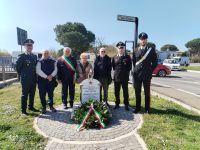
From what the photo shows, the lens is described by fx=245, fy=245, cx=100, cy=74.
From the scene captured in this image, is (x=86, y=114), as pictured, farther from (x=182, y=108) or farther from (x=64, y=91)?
(x=182, y=108)

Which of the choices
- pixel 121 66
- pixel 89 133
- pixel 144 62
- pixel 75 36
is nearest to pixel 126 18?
pixel 121 66

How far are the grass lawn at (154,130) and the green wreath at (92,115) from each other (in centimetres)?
104

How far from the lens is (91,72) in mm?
7602

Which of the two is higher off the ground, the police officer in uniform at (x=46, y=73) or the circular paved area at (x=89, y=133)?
the police officer in uniform at (x=46, y=73)

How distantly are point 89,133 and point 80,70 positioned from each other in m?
2.44

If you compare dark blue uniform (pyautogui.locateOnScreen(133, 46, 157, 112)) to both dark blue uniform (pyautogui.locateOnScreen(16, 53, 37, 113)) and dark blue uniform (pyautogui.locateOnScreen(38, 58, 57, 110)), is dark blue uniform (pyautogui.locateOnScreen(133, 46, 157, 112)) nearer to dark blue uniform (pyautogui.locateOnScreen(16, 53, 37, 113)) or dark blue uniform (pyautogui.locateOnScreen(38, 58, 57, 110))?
dark blue uniform (pyautogui.locateOnScreen(38, 58, 57, 110))

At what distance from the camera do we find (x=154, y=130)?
591 centimetres

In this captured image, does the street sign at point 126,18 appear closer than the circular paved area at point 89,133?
No

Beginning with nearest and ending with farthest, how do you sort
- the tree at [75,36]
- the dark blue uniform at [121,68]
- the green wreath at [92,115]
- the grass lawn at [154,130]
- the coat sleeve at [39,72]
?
the grass lawn at [154,130] < the green wreath at [92,115] < the coat sleeve at [39,72] < the dark blue uniform at [121,68] < the tree at [75,36]

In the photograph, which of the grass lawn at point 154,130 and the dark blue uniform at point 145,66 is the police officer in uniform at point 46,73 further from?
the dark blue uniform at point 145,66

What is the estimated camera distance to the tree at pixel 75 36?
53.7 meters

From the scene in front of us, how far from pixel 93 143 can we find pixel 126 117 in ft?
6.44

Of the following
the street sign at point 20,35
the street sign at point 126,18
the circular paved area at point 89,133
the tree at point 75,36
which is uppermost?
the tree at point 75,36

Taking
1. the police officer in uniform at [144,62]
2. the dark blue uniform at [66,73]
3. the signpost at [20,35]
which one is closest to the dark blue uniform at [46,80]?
the dark blue uniform at [66,73]
